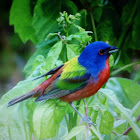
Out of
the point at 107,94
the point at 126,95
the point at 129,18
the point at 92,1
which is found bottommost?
the point at 126,95

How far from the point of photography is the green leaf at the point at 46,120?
32.2 inches

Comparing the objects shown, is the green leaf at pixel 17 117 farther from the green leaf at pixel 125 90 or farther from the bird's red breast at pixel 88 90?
the green leaf at pixel 125 90

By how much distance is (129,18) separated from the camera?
1213 millimetres

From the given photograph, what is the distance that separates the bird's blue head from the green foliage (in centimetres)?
3

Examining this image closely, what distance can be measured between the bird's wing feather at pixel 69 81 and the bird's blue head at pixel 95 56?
0.02m

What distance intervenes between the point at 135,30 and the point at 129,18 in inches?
2.2

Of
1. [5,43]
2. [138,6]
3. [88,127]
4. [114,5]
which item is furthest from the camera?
[5,43]

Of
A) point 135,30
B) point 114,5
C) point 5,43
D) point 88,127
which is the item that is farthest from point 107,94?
point 5,43

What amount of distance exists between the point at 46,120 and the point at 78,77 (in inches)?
6.4

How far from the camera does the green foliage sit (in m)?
0.88

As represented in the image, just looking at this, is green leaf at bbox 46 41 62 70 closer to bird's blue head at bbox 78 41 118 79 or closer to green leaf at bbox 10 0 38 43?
bird's blue head at bbox 78 41 118 79

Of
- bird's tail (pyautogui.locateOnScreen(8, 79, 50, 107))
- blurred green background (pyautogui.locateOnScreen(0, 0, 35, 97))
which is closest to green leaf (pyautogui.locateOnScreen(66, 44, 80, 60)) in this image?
bird's tail (pyautogui.locateOnScreen(8, 79, 50, 107))

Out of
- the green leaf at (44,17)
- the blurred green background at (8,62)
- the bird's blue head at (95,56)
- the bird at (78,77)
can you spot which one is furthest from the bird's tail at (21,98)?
the blurred green background at (8,62)

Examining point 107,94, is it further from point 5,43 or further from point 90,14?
point 5,43
